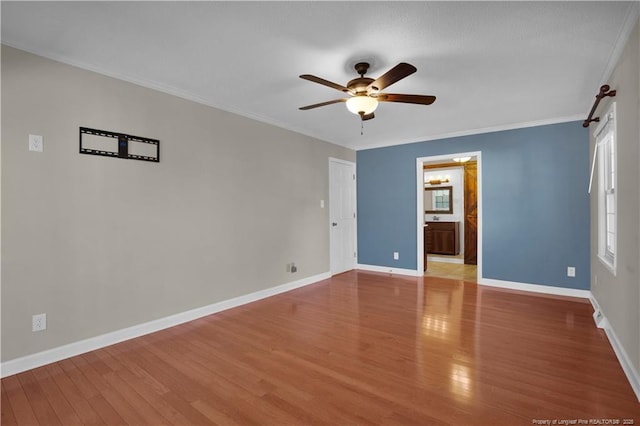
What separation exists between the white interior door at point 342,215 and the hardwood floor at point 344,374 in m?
2.25

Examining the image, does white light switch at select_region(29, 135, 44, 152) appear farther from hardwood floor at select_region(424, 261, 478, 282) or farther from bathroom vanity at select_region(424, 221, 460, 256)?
bathroom vanity at select_region(424, 221, 460, 256)

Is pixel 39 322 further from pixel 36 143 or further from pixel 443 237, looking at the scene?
pixel 443 237

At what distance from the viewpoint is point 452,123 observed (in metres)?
4.69

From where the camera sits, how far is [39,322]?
2.52 m

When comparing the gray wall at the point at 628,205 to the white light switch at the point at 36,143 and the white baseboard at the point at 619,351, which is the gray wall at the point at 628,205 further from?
the white light switch at the point at 36,143

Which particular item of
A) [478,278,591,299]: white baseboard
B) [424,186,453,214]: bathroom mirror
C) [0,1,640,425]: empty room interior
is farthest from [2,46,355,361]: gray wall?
[424,186,453,214]: bathroom mirror

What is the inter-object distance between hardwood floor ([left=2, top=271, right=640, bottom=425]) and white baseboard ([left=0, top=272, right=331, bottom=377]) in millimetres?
76

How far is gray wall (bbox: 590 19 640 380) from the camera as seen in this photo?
2104 mm

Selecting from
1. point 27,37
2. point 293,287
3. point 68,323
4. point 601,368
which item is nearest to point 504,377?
point 601,368

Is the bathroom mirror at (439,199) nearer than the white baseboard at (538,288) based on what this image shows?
No

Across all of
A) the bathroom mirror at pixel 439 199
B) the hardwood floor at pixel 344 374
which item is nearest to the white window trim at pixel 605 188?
the hardwood floor at pixel 344 374

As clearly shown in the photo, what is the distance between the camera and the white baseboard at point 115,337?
2.43 metres

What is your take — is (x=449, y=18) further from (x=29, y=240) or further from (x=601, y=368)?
(x=29, y=240)

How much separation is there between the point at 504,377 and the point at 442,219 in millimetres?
6313
